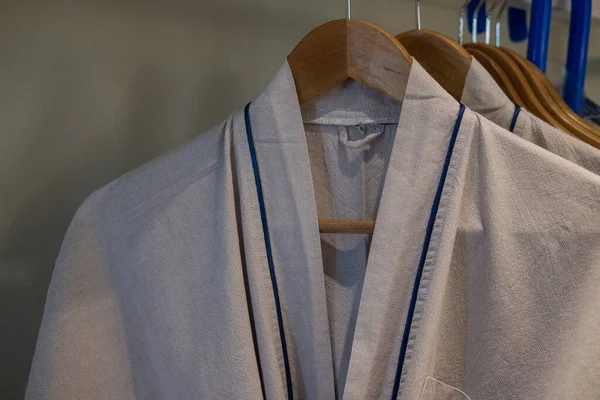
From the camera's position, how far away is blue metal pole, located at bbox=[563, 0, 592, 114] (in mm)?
672

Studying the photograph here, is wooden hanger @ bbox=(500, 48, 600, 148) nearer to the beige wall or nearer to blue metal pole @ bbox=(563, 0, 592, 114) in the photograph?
blue metal pole @ bbox=(563, 0, 592, 114)

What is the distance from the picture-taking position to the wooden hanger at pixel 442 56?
515mm

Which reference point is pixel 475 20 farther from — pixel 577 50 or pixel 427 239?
pixel 427 239

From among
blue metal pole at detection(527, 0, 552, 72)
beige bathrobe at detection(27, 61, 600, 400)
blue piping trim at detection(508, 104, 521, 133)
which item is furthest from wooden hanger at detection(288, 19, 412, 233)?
blue metal pole at detection(527, 0, 552, 72)

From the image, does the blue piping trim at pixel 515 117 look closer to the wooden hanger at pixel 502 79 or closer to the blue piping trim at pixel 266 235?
the wooden hanger at pixel 502 79

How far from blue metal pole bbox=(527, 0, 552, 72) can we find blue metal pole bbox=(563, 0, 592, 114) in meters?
0.05

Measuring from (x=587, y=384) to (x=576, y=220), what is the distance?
5.0 inches

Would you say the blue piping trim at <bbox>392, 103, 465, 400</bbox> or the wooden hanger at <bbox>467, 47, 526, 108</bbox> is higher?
the wooden hanger at <bbox>467, 47, 526, 108</bbox>

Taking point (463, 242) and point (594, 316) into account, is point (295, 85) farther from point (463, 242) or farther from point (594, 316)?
point (594, 316)

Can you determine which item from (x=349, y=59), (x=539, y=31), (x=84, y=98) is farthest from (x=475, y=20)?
(x=84, y=98)

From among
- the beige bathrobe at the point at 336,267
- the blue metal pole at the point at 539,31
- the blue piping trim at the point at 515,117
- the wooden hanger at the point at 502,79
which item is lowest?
the beige bathrobe at the point at 336,267

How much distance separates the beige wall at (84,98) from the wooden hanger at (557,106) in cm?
38

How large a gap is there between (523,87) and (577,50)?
173 millimetres

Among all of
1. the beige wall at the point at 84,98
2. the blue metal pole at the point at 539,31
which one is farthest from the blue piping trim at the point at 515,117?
the beige wall at the point at 84,98
